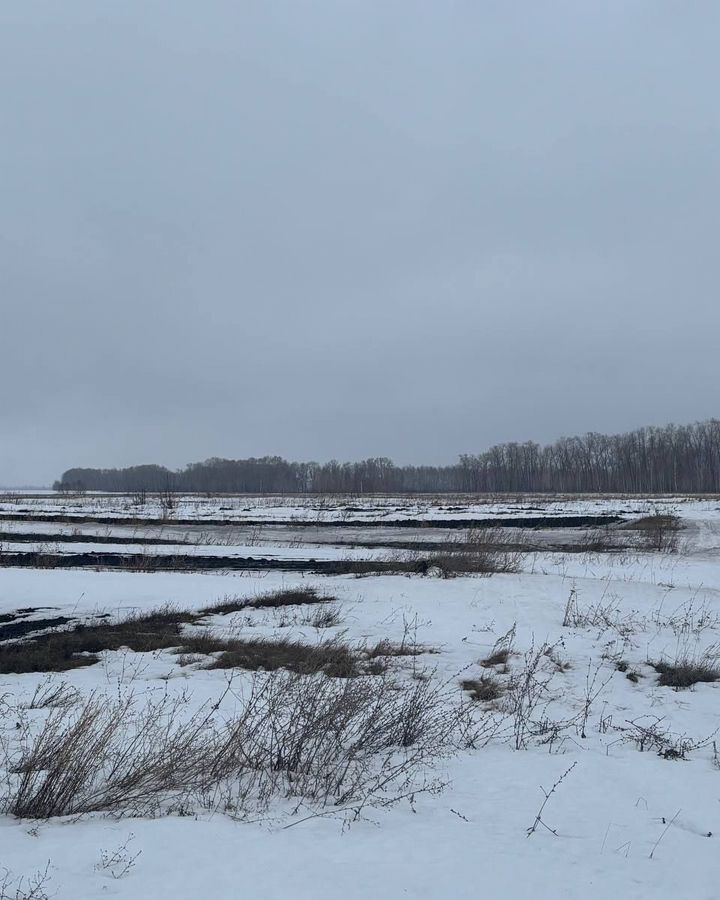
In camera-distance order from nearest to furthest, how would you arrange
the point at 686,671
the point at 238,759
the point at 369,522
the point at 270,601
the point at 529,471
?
1. the point at 238,759
2. the point at 686,671
3. the point at 270,601
4. the point at 369,522
5. the point at 529,471

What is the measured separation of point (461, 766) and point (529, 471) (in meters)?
127

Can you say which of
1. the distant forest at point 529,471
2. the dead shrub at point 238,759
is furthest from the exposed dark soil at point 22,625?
the distant forest at point 529,471

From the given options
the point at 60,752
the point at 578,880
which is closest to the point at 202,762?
the point at 60,752

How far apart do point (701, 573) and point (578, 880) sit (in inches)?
626

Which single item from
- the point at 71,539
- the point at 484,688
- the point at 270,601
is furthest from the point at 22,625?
the point at 71,539

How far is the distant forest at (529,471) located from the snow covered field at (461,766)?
7905 centimetres

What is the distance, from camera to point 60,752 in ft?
14.1

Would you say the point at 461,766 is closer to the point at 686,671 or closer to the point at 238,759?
the point at 238,759

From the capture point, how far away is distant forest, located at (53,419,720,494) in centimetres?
10719

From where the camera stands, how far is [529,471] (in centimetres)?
12712

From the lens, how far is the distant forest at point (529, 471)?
352 feet

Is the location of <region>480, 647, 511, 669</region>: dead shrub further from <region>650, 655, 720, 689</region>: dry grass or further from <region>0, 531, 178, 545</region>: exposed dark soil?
<region>0, 531, 178, 545</region>: exposed dark soil

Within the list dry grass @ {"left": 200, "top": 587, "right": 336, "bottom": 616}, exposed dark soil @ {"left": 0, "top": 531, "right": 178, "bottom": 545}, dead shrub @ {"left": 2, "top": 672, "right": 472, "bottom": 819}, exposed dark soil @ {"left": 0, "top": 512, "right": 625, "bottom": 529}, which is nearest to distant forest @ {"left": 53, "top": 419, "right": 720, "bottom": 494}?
exposed dark soil @ {"left": 0, "top": 512, "right": 625, "bottom": 529}

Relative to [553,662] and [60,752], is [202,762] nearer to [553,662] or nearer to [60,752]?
[60,752]
